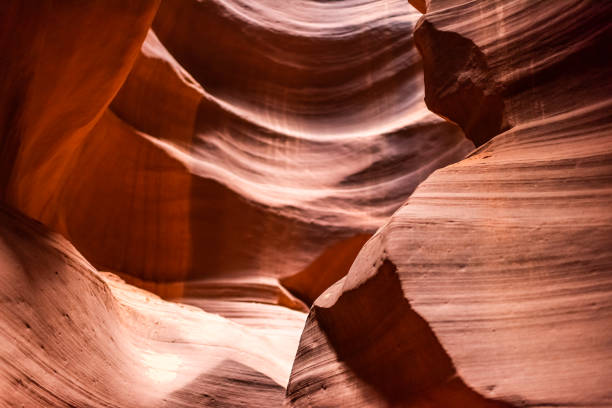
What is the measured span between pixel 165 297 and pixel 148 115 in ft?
6.20

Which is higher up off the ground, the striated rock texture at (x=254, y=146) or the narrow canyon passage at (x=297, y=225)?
the striated rock texture at (x=254, y=146)

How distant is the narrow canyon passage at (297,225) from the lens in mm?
2619

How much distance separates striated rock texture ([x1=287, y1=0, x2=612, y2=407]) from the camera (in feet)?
8.05

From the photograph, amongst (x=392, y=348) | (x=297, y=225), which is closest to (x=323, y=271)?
(x=297, y=225)

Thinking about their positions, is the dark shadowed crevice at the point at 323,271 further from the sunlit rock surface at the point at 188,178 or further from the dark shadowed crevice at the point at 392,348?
the dark shadowed crevice at the point at 392,348

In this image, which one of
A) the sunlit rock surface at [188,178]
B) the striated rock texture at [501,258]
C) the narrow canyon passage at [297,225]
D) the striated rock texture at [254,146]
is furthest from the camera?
the striated rock texture at [254,146]

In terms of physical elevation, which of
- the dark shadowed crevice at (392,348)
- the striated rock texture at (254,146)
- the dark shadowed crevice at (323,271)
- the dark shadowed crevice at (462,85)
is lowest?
the dark shadowed crevice at (392,348)

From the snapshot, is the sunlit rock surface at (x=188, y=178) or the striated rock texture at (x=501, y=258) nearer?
the striated rock texture at (x=501, y=258)

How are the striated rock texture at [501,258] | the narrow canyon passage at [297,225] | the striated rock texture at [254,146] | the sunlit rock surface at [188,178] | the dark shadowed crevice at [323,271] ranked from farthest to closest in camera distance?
the dark shadowed crevice at [323,271] < the striated rock texture at [254,146] < the sunlit rock surface at [188,178] < the narrow canyon passage at [297,225] < the striated rock texture at [501,258]

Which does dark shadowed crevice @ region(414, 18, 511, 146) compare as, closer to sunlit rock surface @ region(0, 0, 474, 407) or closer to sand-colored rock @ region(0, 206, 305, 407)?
sunlit rock surface @ region(0, 0, 474, 407)

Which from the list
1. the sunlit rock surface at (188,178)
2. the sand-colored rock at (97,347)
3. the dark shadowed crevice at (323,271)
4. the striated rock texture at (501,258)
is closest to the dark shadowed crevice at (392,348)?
the striated rock texture at (501,258)

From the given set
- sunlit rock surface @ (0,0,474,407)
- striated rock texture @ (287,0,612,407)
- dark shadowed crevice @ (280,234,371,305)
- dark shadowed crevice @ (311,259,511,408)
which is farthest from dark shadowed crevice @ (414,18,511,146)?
dark shadowed crevice @ (280,234,371,305)

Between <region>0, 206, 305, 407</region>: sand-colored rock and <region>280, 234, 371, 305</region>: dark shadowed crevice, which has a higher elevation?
<region>280, 234, 371, 305</region>: dark shadowed crevice

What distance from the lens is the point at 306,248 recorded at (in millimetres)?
7504
